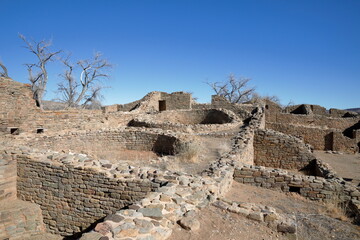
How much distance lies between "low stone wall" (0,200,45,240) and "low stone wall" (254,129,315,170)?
7.69 meters

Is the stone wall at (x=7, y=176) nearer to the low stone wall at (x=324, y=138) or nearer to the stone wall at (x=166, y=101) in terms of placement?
the stone wall at (x=166, y=101)

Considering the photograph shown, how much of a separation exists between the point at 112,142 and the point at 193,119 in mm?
8176

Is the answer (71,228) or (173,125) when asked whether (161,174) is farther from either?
(173,125)

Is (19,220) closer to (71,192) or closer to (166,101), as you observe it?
(71,192)

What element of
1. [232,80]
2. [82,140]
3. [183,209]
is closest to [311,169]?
[183,209]

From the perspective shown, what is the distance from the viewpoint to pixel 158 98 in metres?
20.3

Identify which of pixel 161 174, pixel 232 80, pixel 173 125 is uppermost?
pixel 232 80

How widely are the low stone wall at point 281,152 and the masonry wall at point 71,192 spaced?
21.9ft

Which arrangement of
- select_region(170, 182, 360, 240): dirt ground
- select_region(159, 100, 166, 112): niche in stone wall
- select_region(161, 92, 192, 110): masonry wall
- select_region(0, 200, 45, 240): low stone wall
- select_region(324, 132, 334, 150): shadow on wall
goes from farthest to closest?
select_region(159, 100, 166, 112): niche in stone wall → select_region(161, 92, 192, 110): masonry wall → select_region(324, 132, 334, 150): shadow on wall → select_region(0, 200, 45, 240): low stone wall → select_region(170, 182, 360, 240): dirt ground

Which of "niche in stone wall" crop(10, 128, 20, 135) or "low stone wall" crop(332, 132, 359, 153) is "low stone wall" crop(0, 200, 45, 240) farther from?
"low stone wall" crop(332, 132, 359, 153)

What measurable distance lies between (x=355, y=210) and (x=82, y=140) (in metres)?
8.68

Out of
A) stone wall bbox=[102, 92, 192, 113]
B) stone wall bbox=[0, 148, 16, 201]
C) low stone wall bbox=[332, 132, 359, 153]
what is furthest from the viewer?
stone wall bbox=[102, 92, 192, 113]

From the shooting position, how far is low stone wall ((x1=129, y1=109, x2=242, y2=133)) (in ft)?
39.0

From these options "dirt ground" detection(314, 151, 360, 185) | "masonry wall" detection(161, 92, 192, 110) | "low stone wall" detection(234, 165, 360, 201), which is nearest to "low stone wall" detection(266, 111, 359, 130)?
"dirt ground" detection(314, 151, 360, 185)
